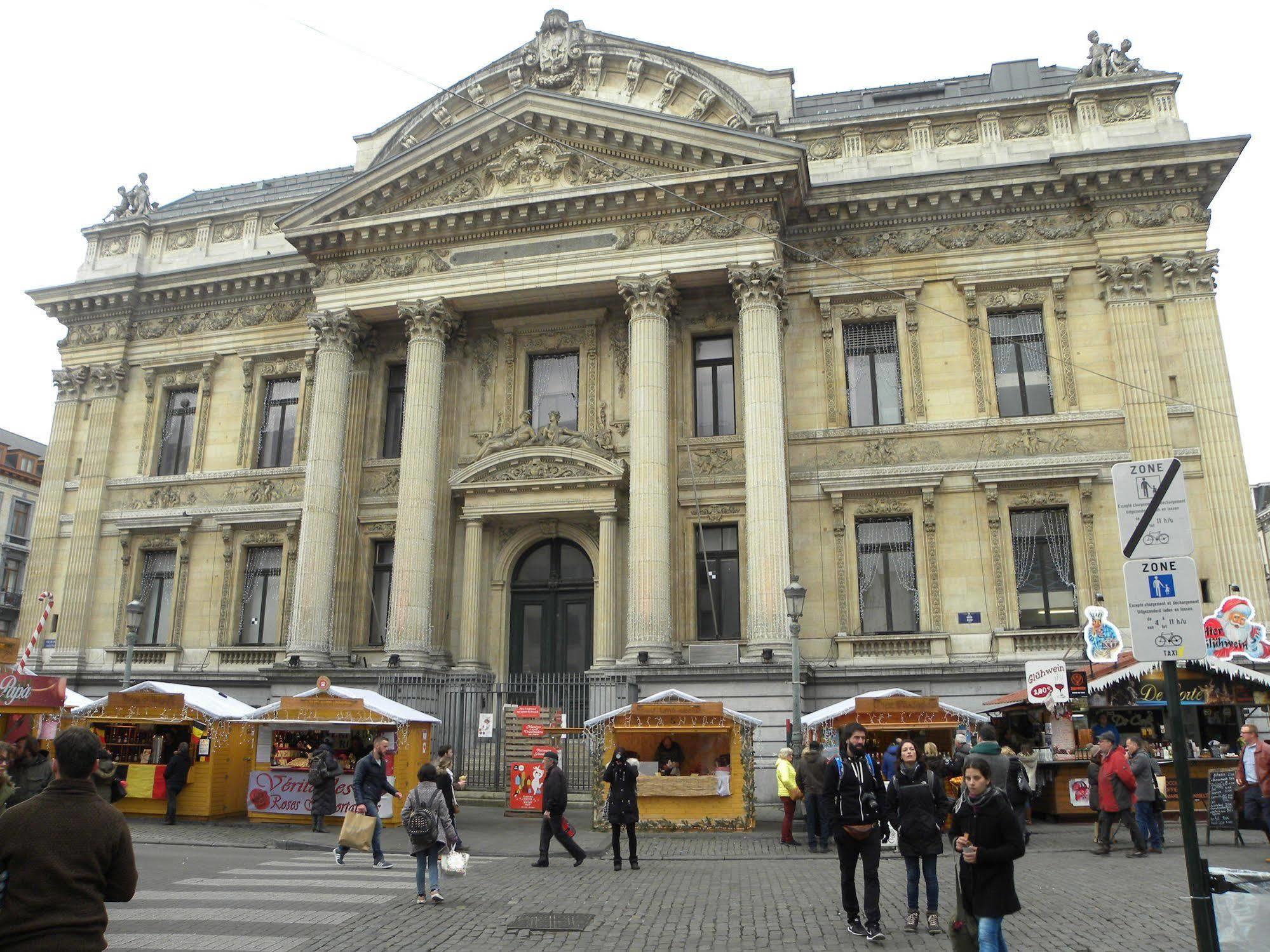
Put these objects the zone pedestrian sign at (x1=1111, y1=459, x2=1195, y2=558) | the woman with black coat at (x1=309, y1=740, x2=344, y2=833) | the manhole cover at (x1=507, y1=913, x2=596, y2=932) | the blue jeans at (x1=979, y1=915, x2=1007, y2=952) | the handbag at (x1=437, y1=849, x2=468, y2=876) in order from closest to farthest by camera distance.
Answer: the zone pedestrian sign at (x1=1111, y1=459, x2=1195, y2=558), the blue jeans at (x1=979, y1=915, x2=1007, y2=952), the manhole cover at (x1=507, y1=913, x2=596, y2=932), the handbag at (x1=437, y1=849, x2=468, y2=876), the woman with black coat at (x1=309, y1=740, x2=344, y2=833)

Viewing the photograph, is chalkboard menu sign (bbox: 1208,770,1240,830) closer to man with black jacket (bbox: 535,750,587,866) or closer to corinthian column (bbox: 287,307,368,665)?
man with black jacket (bbox: 535,750,587,866)

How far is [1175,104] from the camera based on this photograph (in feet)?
84.4

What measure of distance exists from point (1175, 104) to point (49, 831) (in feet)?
95.1

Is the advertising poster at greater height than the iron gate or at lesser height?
lesser

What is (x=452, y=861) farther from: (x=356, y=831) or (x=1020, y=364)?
(x=1020, y=364)

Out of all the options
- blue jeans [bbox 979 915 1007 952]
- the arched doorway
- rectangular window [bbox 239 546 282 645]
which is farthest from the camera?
rectangular window [bbox 239 546 282 645]

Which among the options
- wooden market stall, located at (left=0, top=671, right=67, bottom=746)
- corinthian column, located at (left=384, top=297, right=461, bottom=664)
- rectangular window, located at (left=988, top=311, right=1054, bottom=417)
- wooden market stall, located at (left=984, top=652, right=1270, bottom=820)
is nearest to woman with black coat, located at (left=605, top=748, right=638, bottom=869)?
wooden market stall, located at (left=984, top=652, right=1270, bottom=820)

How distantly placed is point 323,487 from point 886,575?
14902 mm

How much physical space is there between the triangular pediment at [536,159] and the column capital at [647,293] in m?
2.46

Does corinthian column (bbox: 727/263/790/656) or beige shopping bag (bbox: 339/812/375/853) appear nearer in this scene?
beige shopping bag (bbox: 339/812/375/853)

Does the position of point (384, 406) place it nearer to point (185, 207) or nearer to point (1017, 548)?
point (185, 207)

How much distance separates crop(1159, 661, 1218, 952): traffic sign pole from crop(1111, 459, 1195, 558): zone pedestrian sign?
793 mm

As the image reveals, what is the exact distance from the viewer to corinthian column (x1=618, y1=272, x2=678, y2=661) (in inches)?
923

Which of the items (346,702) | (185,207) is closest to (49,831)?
(346,702)
